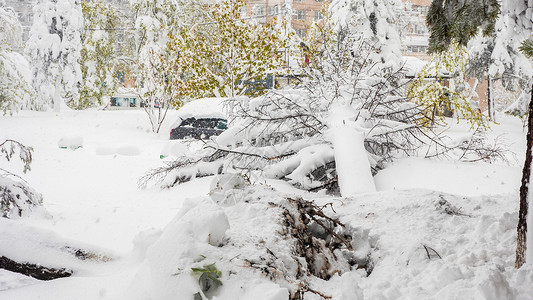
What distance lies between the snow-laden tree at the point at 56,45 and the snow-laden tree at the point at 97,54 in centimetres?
191

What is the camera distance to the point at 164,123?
21031mm

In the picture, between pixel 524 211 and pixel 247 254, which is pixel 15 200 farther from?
pixel 524 211

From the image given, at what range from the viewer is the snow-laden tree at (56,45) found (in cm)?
2169

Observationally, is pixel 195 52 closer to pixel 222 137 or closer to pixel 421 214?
pixel 222 137

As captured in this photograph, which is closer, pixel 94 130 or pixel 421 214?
pixel 421 214

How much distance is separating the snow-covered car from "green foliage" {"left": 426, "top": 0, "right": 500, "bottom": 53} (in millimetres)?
11133

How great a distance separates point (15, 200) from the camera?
15.3 ft

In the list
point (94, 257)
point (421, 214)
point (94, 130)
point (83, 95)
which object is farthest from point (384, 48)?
point (83, 95)

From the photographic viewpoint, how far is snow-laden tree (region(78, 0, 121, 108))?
999 inches

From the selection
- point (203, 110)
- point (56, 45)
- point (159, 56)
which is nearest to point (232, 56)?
point (203, 110)

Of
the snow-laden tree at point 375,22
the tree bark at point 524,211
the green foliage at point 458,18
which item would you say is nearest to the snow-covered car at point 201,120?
the snow-laden tree at point 375,22

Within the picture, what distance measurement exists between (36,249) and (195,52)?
1717 cm

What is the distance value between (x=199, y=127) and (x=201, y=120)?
0.29 m

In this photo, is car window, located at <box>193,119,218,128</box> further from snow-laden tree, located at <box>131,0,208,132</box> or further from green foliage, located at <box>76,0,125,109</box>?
green foliage, located at <box>76,0,125,109</box>
